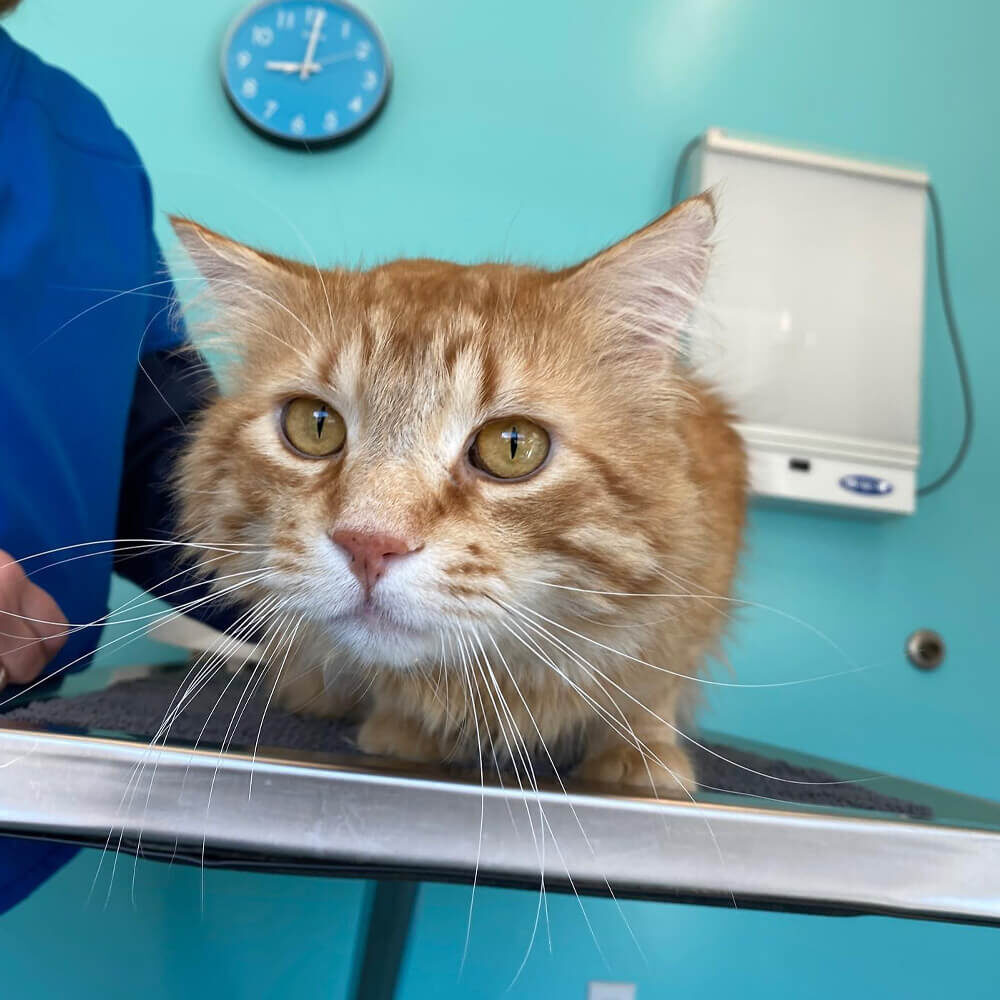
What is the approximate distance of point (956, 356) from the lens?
6.71 feet

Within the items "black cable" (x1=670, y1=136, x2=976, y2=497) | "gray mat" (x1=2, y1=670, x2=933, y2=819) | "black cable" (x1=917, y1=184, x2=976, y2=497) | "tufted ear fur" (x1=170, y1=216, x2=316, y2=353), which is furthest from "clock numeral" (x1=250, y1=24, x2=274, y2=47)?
"black cable" (x1=917, y1=184, x2=976, y2=497)

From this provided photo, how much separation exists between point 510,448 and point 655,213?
1498 mm

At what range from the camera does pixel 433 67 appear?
1941 mm

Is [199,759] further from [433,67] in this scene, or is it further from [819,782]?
[433,67]

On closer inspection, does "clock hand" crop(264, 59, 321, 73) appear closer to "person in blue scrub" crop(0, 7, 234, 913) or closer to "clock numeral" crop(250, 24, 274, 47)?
"clock numeral" crop(250, 24, 274, 47)

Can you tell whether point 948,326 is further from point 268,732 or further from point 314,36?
point 268,732

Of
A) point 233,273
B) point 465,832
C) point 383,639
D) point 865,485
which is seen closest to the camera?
point 465,832

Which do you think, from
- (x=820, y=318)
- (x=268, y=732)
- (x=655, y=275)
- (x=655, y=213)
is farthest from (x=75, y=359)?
(x=820, y=318)

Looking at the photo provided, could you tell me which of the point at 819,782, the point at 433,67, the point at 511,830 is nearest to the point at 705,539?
the point at 819,782

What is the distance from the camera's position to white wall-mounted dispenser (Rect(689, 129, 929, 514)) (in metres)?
1.80

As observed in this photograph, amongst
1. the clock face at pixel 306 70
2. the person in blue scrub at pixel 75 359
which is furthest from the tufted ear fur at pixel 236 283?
the clock face at pixel 306 70

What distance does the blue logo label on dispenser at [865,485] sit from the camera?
1800mm

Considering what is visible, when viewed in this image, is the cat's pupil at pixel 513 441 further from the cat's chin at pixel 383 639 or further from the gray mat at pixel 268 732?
the gray mat at pixel 268 732

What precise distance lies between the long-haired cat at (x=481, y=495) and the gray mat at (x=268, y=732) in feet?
0.16
